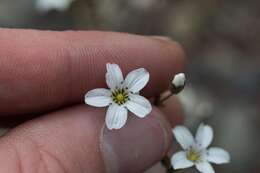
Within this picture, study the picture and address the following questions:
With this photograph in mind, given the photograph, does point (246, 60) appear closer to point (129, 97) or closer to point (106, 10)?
point (106, 10)

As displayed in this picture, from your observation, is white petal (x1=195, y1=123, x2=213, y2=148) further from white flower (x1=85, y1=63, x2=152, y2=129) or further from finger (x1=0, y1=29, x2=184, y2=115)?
white flower (x1=85, y1=63, x2=152, y2=129)

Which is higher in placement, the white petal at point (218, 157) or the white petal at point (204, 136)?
the white petal at point (204, 136)

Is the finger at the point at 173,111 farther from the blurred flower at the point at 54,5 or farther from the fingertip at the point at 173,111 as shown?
the blurred flower at the point at 54,5

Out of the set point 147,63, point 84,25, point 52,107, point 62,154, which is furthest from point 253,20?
point 62,154

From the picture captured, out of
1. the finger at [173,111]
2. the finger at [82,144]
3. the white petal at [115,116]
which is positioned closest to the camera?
the finger at [82,144]

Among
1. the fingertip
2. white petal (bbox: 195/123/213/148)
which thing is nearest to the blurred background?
the fingertip

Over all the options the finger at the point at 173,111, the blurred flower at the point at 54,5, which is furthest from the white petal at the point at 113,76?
the blurred flower at the point at 54,5
